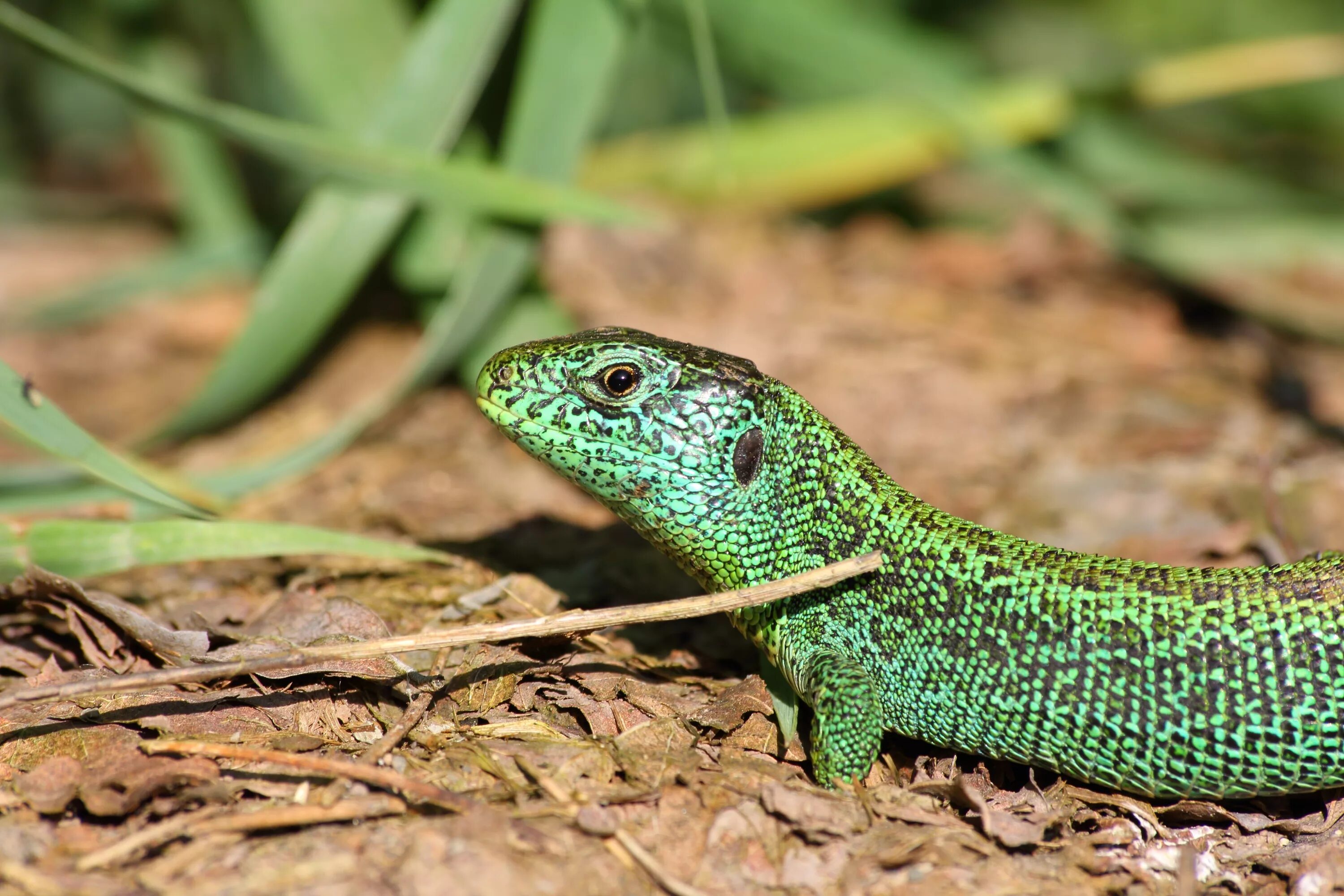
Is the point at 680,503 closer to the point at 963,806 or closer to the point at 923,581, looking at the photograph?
the point at 923,581

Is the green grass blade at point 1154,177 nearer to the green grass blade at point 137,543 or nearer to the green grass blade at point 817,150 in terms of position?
the green grass blade at point 817,150

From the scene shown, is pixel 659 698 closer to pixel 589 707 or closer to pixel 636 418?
pixel 589 707

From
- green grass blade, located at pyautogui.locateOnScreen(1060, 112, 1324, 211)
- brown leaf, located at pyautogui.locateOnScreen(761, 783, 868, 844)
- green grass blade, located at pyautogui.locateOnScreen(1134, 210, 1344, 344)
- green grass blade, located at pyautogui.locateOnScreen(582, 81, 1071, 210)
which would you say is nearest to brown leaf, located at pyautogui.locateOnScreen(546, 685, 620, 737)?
brown leaf, located at pyautogui.locateOnScreen(761, 783, 868, 844)

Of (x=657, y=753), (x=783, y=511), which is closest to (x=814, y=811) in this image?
(x=657, y=753)

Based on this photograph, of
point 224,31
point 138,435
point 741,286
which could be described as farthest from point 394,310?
point 224,31

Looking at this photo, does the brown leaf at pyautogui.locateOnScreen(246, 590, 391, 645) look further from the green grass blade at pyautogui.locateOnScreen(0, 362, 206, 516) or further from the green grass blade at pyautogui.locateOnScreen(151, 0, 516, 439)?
the green grass blade at pyautogui.locateOnScreen(151, 0, 516, 439)

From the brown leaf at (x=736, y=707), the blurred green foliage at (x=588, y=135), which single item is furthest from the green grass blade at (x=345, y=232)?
the brown leaf at (x=736, y=707)
